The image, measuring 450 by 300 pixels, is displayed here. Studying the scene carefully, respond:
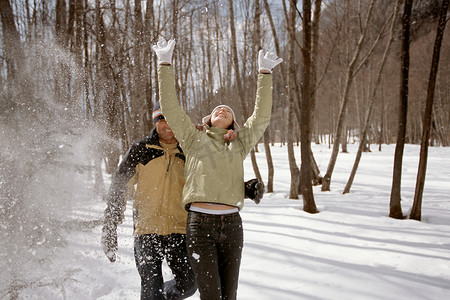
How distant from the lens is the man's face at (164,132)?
2.42m

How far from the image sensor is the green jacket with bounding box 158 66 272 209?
190 centimetres

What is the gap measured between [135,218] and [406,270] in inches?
123

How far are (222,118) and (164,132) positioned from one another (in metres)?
0.56

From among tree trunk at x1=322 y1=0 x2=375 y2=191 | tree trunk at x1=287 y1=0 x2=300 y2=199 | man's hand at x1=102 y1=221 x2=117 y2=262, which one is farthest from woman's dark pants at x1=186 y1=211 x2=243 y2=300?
tree trunk at x1=322 y1=0 x2=375 y2=191

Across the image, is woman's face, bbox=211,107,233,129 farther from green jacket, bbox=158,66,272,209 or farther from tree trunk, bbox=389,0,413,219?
tree trunk, bbox=389,0,413,219

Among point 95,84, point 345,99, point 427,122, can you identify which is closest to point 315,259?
point 427,122

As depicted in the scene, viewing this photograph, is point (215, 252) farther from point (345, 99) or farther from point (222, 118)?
point (345, 99)

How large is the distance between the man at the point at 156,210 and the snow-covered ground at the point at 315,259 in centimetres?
94

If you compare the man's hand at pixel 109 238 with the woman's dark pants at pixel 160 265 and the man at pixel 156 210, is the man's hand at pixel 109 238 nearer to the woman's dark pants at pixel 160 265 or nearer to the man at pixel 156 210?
the man at pixel 156 210

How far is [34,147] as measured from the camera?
11.5 feet

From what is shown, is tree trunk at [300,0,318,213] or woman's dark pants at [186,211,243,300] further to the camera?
tree trunk at [300,0,318,213]

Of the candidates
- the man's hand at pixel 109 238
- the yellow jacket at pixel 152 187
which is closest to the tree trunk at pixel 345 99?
the yellow jacket at pixel 152 187

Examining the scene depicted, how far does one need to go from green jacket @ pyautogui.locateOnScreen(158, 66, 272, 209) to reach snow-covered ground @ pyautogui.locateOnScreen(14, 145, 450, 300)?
164 centimetres

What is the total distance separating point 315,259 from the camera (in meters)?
3.88
